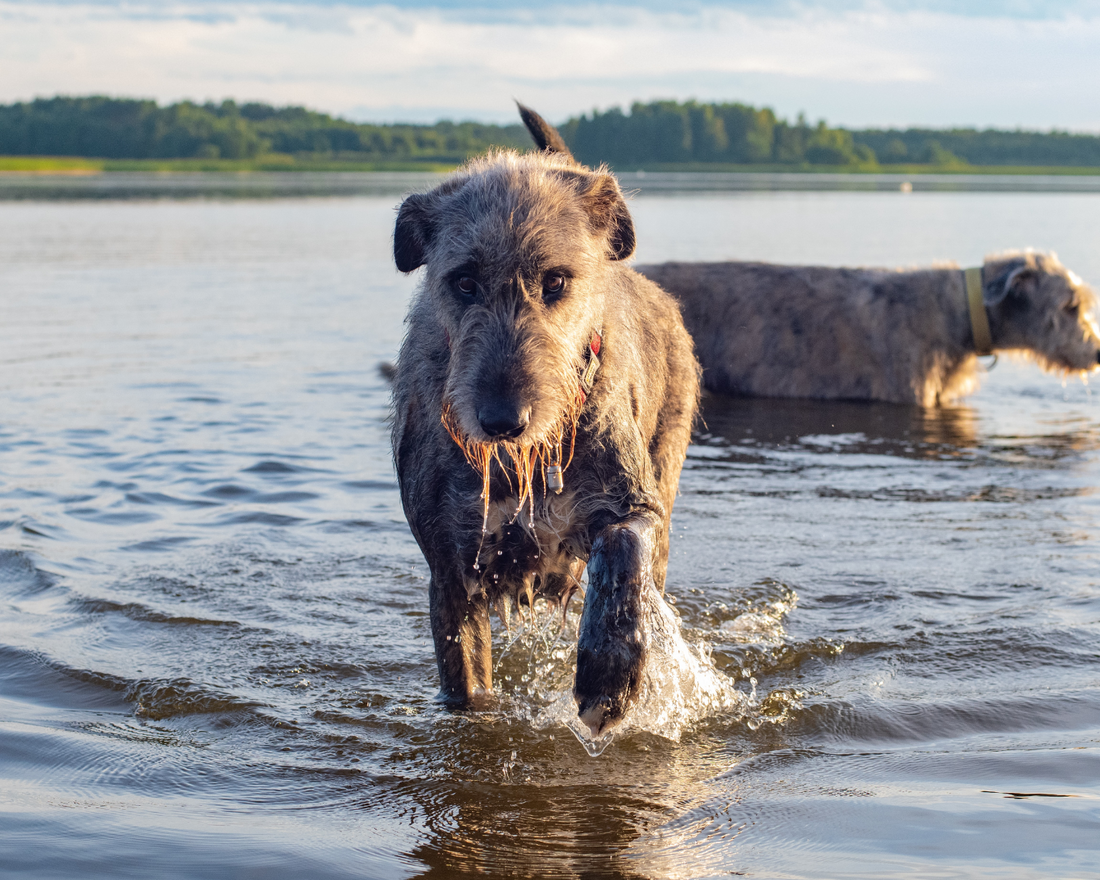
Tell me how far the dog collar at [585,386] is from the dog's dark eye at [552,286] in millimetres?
351

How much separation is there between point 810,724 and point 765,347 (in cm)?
729

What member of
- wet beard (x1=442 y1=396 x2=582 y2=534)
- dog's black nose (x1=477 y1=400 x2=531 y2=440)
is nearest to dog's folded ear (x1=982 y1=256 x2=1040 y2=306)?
wet beard (x1=442 y1=396 x2=582 y2=534)

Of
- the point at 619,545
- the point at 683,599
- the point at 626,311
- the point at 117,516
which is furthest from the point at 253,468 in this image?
the point at 619,545

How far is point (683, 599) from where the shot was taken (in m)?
6.37

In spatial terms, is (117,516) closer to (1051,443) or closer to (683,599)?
(683,599)

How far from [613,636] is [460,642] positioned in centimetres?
81

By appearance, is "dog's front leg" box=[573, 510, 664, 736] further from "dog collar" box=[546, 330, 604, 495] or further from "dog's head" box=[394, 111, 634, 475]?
"dog's head" box=[394, 111, 634, 475]

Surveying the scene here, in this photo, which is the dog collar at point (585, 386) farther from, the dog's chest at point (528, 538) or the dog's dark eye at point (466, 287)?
the dog's dark eye at point (466, 287)

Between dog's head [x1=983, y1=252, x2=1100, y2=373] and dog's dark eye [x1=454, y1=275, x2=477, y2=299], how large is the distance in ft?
27.6

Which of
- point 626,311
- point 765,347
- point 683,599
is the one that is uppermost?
point 626,311

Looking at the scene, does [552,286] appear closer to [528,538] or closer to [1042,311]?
[528,538]

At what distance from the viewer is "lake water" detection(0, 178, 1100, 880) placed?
3.77 meters

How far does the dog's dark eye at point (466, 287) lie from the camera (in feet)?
13.1

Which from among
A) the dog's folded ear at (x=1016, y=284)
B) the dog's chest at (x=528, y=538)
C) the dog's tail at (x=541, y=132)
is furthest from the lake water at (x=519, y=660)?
the dog's tail at (x=541, y=132)
